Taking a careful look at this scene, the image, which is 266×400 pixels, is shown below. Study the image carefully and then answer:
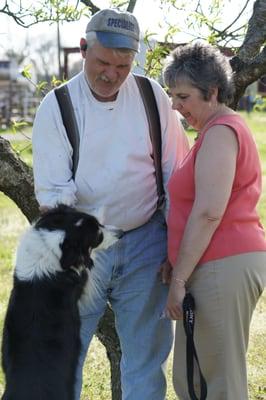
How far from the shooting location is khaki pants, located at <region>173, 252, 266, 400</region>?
10.1ft

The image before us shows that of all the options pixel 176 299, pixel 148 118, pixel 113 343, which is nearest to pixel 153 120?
pixel 148 118

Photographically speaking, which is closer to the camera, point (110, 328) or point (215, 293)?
point (215, 293)

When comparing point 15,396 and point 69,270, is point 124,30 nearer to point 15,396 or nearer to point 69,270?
point 69,270

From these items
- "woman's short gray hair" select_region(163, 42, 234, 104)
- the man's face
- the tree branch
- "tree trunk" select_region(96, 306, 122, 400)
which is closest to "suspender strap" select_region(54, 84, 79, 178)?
the man's face

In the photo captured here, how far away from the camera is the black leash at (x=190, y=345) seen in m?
3.14

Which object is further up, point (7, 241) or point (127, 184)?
point (127, 184)

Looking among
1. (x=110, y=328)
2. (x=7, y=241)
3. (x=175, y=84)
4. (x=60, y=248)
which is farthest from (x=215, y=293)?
(x=7, y=241)

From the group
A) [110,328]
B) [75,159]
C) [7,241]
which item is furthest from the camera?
[7,241]

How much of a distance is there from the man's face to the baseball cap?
0.04m

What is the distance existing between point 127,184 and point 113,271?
1.49 feet

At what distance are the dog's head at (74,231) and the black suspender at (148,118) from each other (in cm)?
22

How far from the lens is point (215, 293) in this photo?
3.11m

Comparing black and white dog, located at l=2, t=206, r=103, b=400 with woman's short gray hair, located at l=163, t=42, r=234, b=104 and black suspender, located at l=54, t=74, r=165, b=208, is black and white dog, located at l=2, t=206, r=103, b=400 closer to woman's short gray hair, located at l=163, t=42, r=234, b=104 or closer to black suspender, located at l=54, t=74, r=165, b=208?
black suspender, located at l=54, t=74, r=165, b=208

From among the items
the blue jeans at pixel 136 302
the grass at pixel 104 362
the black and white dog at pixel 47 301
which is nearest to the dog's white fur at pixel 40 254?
the black and white dog at pixel 47 301
